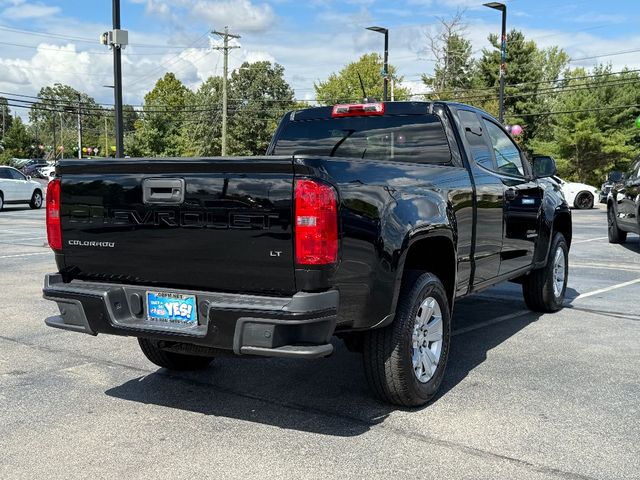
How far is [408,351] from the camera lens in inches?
164

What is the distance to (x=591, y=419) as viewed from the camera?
4.15 m

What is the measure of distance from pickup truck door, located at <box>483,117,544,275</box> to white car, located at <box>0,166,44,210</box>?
22.9m

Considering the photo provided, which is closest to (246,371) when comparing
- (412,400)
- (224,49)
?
(412,400)

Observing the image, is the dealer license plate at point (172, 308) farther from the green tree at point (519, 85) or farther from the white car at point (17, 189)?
the green tree at point (519, 85)

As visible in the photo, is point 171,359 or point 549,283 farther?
point 549,283

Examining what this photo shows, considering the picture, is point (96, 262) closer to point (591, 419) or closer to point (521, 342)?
point (591, 419)

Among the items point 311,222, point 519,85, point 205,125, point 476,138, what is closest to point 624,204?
point 476,138

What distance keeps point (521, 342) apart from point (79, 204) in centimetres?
384

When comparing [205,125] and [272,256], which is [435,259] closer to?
[272,256]

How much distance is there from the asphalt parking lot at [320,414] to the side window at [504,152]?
149 centimetres

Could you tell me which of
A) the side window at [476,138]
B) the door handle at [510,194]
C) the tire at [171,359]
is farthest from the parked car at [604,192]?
the tire at [171,359]

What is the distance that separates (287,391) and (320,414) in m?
0.51

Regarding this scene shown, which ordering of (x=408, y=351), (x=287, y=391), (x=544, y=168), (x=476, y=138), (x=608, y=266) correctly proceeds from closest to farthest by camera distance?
1. (x=408, y=351)
2. (x=287, y=391)
3. (x=476, y=138)
4. (x=544, y=168)
5. (x=608, y=266)

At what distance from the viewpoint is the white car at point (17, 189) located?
1011 inches
